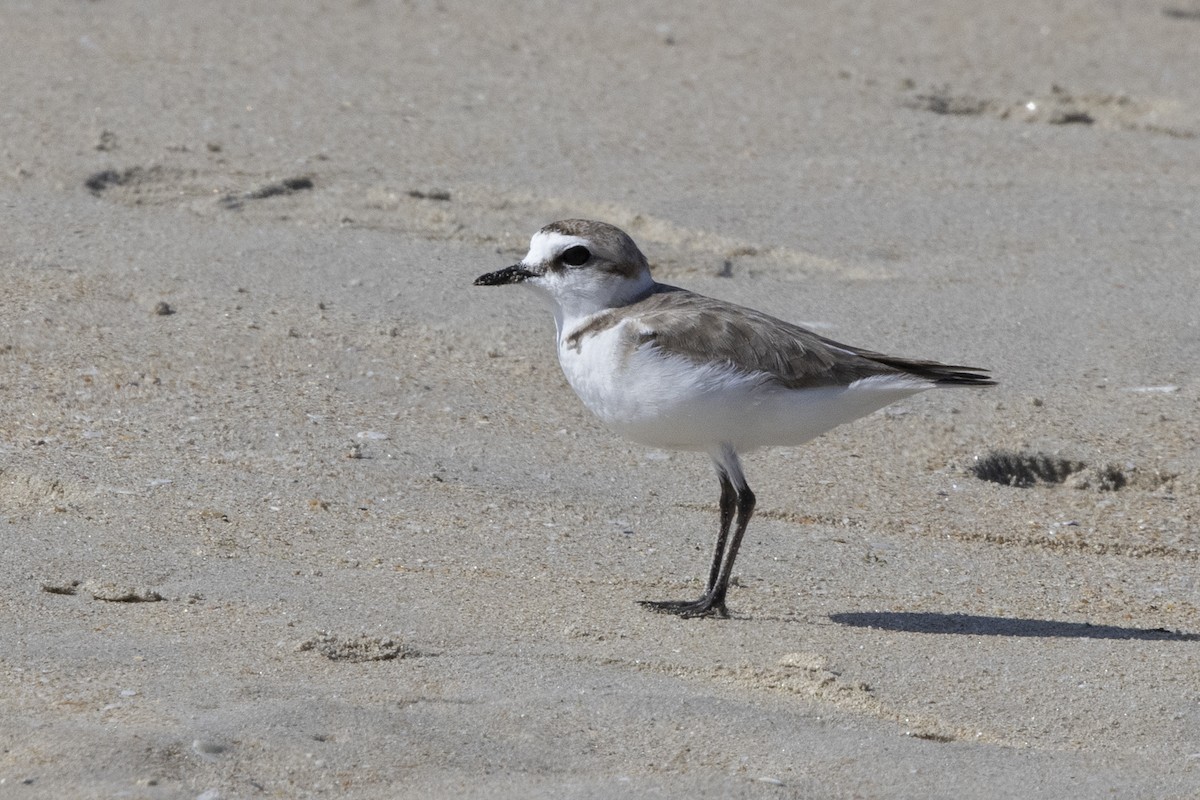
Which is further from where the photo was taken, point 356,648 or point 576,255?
point 576,255

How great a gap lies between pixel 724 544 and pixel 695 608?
25 centimetres

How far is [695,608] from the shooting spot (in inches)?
189

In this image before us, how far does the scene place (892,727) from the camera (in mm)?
4082

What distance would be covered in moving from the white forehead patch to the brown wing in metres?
0.26

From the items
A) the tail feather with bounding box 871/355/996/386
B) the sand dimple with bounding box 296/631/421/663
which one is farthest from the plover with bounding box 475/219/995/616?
the sand dimple with bounding box 296/631/421/663

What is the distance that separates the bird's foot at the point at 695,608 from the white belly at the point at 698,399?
0.46m

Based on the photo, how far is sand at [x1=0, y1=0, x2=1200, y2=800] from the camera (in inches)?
154

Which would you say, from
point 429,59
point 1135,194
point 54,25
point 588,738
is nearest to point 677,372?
point 588,738

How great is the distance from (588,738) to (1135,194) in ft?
18.9

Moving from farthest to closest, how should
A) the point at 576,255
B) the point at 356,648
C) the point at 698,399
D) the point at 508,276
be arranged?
1. the point at 508,276
2. the point at 576,255
3. the point at 698,399
4. the point at 356,648

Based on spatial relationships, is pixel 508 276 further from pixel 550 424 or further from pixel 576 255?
pixel 550 424

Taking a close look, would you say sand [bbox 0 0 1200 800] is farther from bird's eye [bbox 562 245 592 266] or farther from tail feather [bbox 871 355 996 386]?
bird's eye [bbox 562 245 592 266]

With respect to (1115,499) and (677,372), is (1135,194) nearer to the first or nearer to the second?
(1115,499)

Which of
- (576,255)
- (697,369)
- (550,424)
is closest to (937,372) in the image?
(697,369)
